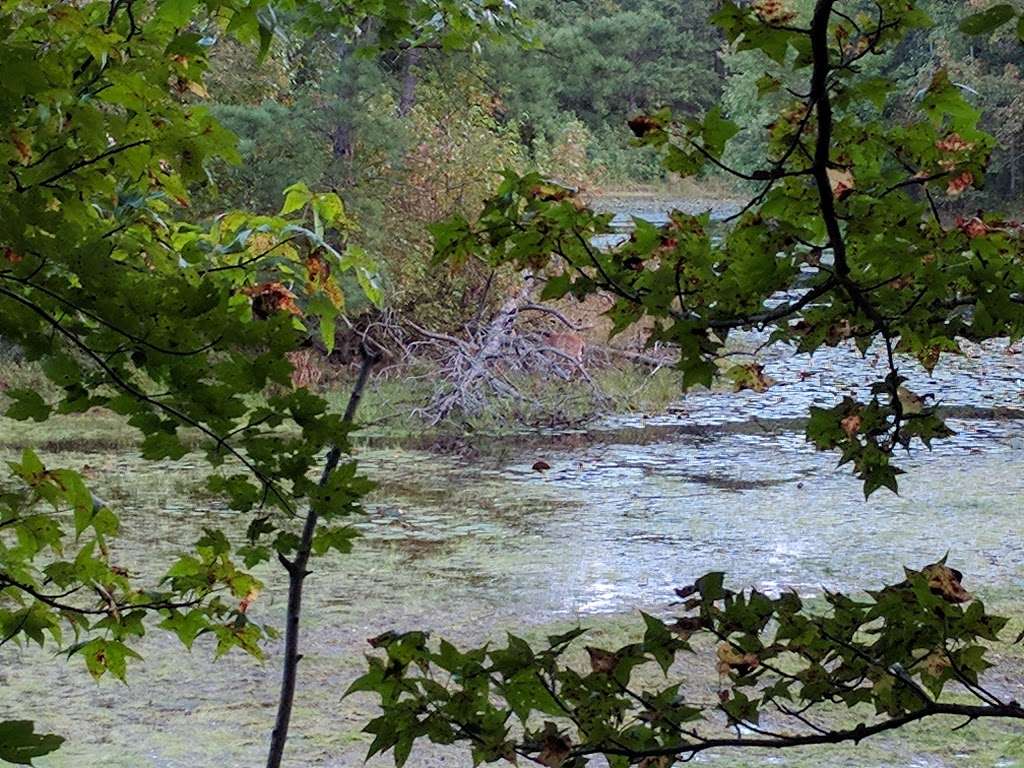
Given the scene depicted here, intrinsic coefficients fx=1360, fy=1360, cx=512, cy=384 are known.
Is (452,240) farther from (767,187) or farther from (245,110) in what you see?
(245,110)

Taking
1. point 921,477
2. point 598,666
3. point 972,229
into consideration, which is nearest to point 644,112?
point 972,229

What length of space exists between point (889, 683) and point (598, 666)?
0.59 ft

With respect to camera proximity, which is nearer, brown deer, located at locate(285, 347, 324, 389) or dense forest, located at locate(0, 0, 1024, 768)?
dense forest, located at locate(0, 0, 1024, 768)

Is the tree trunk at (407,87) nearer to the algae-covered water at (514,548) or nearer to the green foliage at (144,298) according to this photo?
the algae-covered water at (514,548)

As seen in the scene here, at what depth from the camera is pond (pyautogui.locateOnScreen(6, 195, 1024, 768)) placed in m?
2.50

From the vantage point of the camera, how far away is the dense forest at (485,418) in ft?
2.43

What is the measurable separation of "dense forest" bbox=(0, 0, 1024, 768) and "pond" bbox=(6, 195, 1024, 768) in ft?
0.05

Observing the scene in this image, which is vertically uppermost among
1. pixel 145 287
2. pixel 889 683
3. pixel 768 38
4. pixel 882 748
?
pixel 768 38

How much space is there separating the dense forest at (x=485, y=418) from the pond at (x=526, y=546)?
0.6 inches

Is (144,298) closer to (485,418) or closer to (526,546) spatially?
(526,546)

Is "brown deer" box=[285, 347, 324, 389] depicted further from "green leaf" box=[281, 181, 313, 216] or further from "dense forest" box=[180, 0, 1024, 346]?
"green leaf" box=[281, 181, 313, 216]

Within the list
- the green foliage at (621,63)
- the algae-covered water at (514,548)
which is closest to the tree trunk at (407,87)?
the algae-covered water at (514,548)

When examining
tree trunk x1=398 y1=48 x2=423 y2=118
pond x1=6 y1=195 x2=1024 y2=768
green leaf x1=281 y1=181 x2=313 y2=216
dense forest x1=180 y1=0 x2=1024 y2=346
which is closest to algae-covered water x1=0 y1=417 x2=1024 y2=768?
pond x1=6 y1=195 x2=1024 y2=768

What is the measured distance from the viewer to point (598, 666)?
0.81 m
